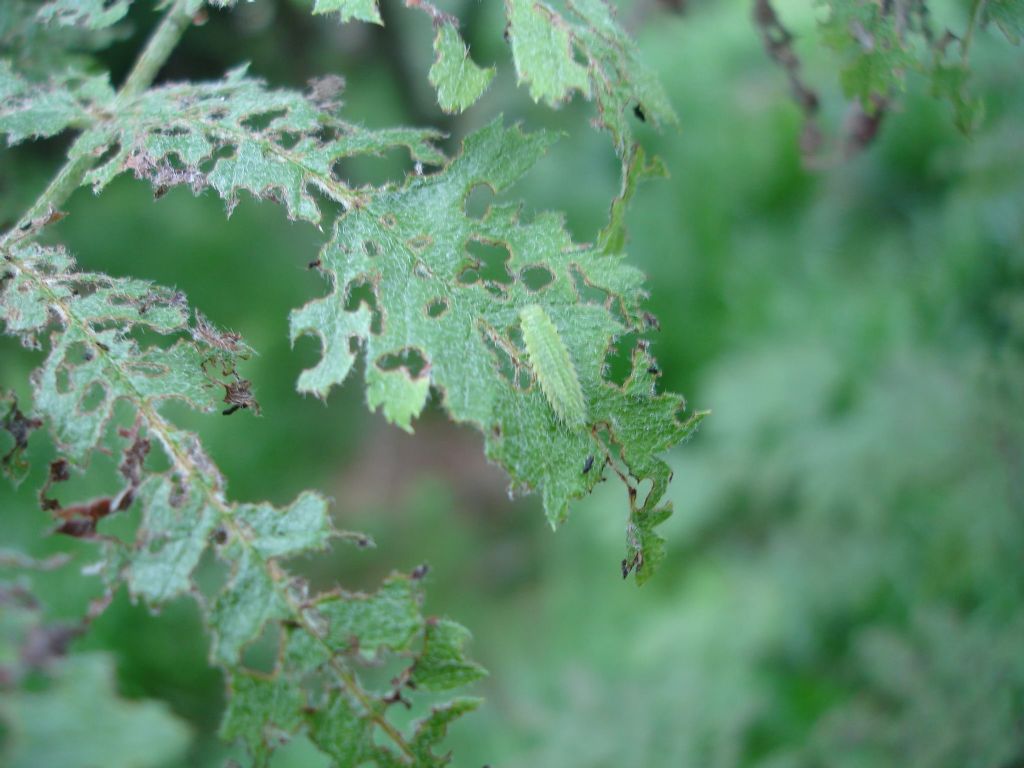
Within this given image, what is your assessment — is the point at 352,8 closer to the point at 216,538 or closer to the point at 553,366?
the point at 553,366

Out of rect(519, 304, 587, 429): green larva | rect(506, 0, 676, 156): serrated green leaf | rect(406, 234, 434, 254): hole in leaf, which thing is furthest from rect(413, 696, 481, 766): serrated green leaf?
rect(506, 0, 676, 156): serrated green leaf

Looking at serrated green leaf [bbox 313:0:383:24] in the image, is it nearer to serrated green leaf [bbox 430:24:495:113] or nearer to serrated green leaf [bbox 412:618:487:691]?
serrated green leaf [bbox 430:24:495:113]

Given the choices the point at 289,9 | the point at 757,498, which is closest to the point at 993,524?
the point at 757,498

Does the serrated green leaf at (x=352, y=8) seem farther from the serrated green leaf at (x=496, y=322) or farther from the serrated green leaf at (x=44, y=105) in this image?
the serrated green leaf at (x=44, y=105)

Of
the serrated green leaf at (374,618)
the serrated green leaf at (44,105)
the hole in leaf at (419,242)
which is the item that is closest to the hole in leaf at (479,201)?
the serrated green leaf at (44,105)

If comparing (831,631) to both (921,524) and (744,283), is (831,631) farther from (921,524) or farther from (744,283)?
(744,283)

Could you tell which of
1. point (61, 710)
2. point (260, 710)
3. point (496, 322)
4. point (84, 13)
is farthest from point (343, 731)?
point (84, 13)
